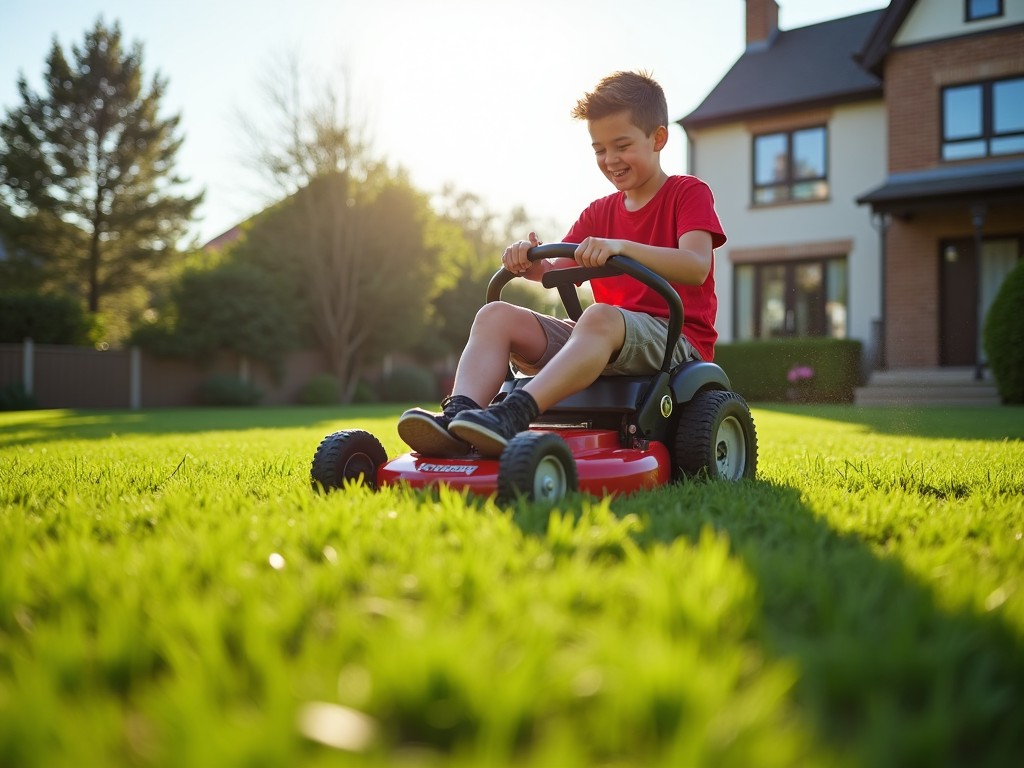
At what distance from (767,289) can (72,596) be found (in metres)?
17.3

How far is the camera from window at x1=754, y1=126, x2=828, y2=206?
1678 cm

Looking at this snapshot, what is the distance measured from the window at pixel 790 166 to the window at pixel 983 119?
238 cm

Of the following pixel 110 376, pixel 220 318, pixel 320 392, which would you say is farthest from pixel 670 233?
pixel 320 392

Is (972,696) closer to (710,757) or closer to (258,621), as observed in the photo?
(710,757)

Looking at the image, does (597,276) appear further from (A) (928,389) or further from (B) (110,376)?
(B) (110,376)

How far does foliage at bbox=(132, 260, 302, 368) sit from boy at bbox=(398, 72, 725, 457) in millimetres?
16160

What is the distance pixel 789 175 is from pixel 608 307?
15.8 metres

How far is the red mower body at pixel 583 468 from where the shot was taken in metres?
2.57

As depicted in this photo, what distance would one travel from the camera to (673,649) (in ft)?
3.61

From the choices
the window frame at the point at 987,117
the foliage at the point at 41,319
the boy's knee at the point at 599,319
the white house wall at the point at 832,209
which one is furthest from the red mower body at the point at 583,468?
the foliage at the point at 41,319

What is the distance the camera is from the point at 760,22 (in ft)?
62.5

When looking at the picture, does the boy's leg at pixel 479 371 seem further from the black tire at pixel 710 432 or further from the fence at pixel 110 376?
the fence at pixel 110 376

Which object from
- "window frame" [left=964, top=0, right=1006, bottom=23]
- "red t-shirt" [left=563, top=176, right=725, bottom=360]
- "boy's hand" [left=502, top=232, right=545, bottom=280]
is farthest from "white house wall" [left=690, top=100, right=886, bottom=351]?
"boy's hand" [left=502, top=232, right=545, bottom=280]

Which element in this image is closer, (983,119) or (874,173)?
(983,119)
